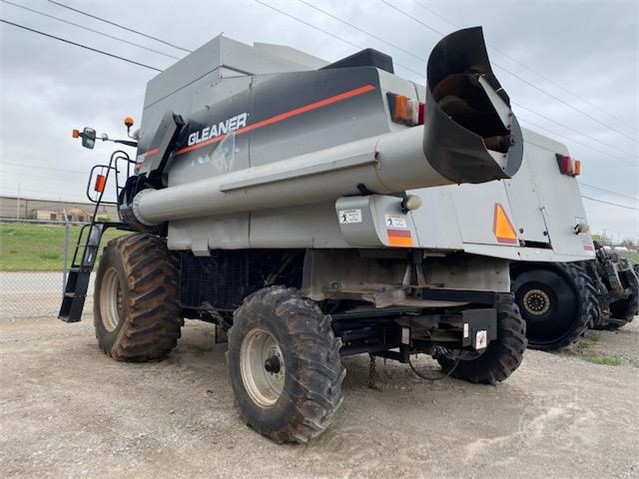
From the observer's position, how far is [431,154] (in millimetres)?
2719

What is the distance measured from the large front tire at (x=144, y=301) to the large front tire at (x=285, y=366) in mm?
1732

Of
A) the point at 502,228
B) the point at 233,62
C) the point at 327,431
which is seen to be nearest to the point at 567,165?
the point at 502,228

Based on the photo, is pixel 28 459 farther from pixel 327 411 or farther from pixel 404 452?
pixel 404 452

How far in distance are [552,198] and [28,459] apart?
541 centimetres

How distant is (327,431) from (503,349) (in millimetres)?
2066

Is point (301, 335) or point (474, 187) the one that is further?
point (474, 187)

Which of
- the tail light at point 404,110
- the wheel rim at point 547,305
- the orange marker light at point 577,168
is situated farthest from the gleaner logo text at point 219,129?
the wheel rim at point 547,305

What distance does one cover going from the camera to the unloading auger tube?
2.53m

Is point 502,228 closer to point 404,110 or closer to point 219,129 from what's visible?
point 404,110

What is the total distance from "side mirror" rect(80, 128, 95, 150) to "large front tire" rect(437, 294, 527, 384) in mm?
5194

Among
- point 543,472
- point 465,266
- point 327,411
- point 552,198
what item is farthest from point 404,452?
point 552,198

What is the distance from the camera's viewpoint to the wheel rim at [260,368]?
3.82 m

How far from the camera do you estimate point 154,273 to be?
549cm

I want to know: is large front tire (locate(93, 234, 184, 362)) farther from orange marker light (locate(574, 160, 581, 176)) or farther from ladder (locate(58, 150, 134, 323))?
orange marker light (locate(574, 160, 581, 176))
